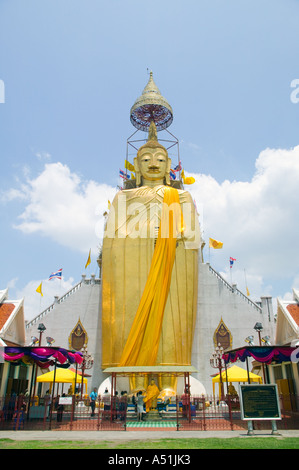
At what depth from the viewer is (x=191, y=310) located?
19469mm

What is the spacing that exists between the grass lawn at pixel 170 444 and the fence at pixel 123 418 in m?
2.09

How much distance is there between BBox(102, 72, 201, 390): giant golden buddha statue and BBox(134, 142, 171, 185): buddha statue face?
0.45 ft

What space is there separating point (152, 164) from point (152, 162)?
15cm

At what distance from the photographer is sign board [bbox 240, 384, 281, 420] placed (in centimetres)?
1005

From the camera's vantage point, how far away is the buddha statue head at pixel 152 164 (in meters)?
22.7

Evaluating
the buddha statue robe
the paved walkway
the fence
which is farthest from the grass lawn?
the buddha statue robe

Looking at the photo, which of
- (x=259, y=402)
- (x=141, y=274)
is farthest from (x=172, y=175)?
(x=259, y=402)

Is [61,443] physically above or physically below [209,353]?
below

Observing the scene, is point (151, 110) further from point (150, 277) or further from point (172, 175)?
point (150, 277)

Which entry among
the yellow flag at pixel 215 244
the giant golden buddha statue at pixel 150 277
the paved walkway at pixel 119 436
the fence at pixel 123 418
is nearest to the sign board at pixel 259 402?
the paved walkway at pixel 119 436

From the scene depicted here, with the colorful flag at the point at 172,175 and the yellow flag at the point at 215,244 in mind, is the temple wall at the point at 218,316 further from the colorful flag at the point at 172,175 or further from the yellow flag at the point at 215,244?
the colorful flag at the point at 172,175
